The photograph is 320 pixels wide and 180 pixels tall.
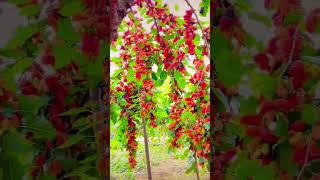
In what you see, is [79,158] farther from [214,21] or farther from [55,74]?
[214,21]

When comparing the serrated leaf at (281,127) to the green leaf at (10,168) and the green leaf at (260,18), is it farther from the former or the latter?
the green leaf at (10,168)

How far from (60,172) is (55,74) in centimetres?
23

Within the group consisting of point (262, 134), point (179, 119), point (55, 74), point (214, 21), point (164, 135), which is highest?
point (214, 21)

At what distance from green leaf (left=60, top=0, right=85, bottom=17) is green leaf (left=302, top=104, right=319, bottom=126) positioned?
56 cm

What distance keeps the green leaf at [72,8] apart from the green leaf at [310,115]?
1.85ft

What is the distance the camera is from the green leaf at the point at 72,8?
35.8 inches

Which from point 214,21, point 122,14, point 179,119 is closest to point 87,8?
point 122,14

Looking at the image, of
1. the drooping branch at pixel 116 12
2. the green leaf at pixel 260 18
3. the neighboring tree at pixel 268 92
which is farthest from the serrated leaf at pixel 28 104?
the green leaf at pixel 260 18

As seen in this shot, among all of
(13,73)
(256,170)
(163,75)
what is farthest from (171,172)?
(13,73)

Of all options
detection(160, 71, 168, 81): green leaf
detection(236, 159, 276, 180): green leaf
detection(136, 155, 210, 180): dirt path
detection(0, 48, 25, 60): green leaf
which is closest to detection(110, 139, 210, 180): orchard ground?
detection(136, 155, 210, 180): dirt path

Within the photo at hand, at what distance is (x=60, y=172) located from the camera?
0.94m

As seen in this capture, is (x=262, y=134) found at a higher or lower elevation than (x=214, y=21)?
lower

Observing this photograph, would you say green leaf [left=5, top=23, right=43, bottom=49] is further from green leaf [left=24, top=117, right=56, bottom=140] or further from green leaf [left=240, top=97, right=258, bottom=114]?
green leaf [left=240, top=97, right=258, bottom=114]

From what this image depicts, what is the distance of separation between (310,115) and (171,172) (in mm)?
1370
